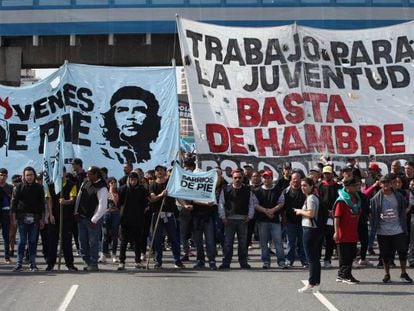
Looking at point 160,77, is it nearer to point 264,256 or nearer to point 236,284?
point 264,256

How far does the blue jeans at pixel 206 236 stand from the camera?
1582 cm

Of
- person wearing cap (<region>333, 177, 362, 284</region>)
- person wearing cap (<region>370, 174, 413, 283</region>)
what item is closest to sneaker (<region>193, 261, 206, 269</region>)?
person wearing cap (<region>333, 177, 362, 284</region>)

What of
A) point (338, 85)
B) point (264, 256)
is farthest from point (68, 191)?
point (338, 85)

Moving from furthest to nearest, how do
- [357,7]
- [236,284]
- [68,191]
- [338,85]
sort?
[357,7] → [338,85] → [68,191] → [236,284]

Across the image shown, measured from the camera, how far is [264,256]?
51.9ft

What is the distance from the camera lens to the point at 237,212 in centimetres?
1598

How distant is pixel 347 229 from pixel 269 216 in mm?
2572

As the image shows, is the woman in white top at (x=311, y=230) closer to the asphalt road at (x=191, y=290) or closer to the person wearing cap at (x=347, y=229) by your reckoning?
the asphalt road at (x=191, y=290)

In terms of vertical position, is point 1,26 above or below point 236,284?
above

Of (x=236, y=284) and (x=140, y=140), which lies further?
(x=140, y=140)

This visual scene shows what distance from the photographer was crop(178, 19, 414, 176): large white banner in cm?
1784

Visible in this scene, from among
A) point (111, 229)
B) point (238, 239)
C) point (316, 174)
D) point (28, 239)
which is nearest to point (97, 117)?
point (111, 229)

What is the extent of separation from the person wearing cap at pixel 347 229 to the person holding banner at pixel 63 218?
4564 millimetres

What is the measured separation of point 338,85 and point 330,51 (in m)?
0.76
